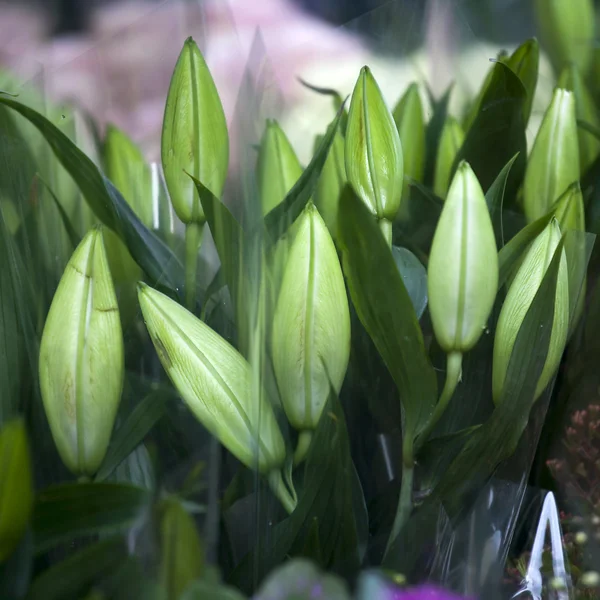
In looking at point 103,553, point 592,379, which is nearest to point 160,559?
point 103,553

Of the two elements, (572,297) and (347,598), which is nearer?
(347,598)

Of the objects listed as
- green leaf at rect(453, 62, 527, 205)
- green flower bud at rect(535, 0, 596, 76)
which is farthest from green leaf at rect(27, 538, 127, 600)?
green flower bud at rect(535, 0, 596, 76)

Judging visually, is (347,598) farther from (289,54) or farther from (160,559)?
(289,54)

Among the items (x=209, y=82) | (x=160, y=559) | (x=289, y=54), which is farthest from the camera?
(x=289, y=54)

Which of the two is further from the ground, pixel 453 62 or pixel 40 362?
pixel 453 62

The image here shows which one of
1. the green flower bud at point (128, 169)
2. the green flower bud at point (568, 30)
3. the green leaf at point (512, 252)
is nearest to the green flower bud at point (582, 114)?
the green flower bud at point (568, 30)

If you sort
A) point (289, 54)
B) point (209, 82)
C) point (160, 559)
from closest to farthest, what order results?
point (160, 559) → point (209, 82) → point (289, 54)

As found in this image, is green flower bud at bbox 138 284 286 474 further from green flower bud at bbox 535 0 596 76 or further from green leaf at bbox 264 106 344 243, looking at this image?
green flower bud at bbox 535 0 596 76
